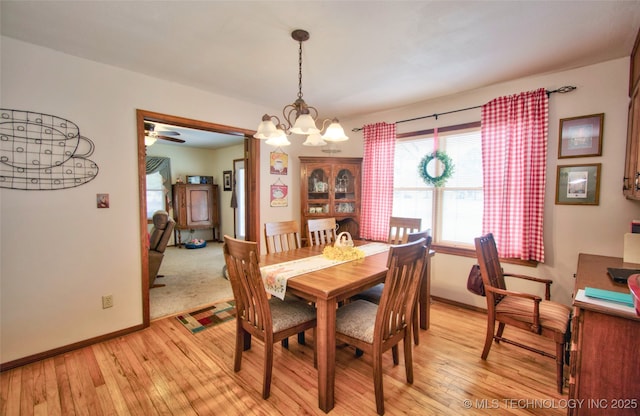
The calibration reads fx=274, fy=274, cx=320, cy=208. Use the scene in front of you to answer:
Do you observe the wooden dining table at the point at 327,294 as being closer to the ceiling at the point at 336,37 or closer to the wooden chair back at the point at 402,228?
the wooden chair back at the point at 402,228

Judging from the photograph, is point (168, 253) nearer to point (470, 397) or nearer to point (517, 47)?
point (470, 397)

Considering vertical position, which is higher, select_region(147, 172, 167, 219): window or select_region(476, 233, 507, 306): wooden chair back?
select_region(147, 172, 167, 219): window

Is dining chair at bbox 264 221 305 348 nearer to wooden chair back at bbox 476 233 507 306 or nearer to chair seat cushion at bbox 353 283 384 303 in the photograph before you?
chair seat cushion at bbox 353 283 384 303

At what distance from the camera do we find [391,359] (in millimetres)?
2205

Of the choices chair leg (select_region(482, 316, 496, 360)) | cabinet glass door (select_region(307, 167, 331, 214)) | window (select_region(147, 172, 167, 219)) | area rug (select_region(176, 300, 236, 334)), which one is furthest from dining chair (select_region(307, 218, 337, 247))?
window (select_region(147, 172, 167, 219))

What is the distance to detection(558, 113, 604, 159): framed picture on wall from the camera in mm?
2387

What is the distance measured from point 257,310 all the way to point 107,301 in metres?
1.69

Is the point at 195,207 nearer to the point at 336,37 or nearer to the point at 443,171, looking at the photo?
the point at 443,171

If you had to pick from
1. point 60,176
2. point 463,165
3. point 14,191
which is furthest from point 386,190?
point 14,191

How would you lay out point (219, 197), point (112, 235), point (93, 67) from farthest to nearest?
point (219, 197), point (112, 235), point (93, 67)

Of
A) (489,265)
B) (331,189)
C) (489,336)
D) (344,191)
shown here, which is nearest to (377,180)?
(344,191)

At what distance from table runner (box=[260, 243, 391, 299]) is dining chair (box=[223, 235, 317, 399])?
120mm

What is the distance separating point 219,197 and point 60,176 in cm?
500

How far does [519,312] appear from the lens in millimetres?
1972
